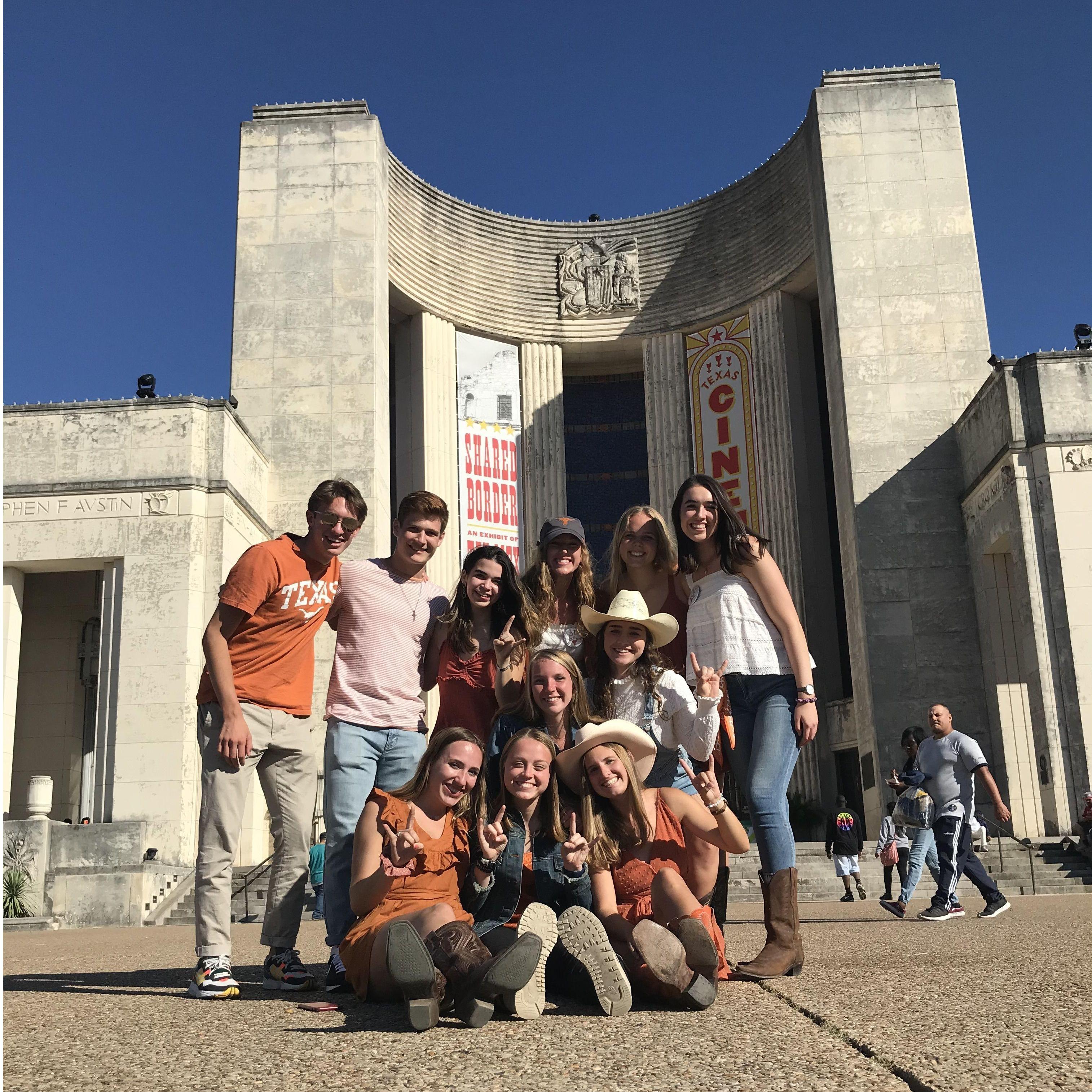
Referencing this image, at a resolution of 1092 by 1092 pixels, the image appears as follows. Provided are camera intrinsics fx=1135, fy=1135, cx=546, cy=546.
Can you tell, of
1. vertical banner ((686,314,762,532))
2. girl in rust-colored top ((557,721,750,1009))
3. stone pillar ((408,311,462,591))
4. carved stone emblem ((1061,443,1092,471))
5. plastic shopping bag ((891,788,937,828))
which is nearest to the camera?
girl in rust-colored top ((557,721,750,1009))

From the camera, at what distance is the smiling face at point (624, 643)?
14.6ft

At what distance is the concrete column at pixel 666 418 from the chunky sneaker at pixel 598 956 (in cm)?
2354

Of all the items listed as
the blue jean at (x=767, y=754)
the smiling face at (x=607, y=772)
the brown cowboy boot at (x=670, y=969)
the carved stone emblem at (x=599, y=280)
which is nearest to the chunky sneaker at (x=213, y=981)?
the smiling face at (x=607, y=772)

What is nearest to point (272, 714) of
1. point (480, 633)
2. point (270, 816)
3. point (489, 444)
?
point (270, 816)

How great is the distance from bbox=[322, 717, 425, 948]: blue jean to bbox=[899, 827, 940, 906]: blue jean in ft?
16.4

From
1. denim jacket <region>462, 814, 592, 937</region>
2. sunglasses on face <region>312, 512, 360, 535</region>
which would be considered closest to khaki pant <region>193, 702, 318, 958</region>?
A: sunglasses on face <region>312, 512, 360, 535</region>

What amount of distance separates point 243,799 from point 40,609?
59.7ft

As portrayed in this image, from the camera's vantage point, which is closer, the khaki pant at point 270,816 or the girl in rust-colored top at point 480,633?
the khaki pant at point 270,816

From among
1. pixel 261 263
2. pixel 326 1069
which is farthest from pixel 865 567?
pixel 326 1069

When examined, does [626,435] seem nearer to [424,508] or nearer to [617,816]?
[424,508]

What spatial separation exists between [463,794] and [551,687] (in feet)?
1.71

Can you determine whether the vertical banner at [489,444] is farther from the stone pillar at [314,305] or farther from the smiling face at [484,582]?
the smiling face at [484,582]

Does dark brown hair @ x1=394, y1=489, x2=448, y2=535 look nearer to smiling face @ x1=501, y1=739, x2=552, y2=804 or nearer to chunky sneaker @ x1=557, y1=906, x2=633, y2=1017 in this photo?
smiling face @ x1=501, y1=739, x2=552, y2=804

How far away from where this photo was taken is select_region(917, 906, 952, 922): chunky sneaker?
26.9 feet
